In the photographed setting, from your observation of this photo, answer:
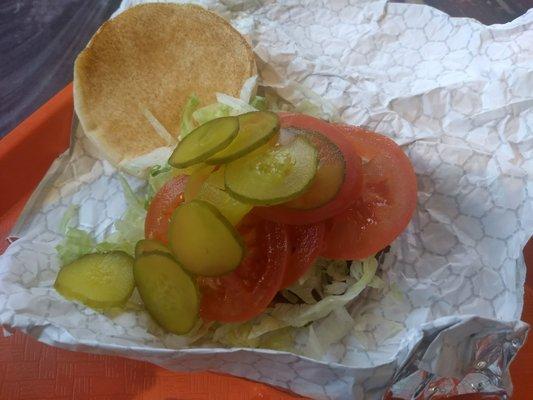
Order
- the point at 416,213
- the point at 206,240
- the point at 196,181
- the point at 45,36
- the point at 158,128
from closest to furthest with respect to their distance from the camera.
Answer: the point at 206,240
the point at 196,181
the point at 416,213
the point at 158,128
the point at 45,36

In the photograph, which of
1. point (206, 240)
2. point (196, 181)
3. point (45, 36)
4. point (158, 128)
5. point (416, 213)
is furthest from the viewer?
point (45, 36)

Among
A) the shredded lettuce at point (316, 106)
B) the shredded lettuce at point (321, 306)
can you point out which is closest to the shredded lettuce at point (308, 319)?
the shredded lettuce at point (321, 306)

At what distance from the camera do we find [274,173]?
3.63 feet

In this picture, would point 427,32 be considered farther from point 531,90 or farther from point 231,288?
point 231,288

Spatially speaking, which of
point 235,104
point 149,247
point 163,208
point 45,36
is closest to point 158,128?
point 235,104

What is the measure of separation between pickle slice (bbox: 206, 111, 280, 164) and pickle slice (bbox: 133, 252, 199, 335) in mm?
220

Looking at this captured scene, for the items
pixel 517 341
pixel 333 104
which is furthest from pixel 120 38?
pixel 517 341

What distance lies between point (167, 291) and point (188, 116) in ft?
1.74

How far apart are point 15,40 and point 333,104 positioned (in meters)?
1.41

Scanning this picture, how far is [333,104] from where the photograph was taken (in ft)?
5.21

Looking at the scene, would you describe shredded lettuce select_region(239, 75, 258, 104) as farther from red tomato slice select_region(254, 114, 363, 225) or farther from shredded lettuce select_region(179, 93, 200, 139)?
red tomato slice select_region(254, 114, 363, 225)

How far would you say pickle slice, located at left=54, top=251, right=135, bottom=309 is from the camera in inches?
47.6

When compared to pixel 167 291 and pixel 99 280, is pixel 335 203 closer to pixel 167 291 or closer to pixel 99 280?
pixel 167 291

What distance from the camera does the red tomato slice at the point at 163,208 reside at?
4.12 ft
